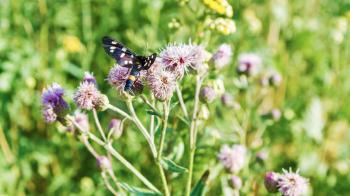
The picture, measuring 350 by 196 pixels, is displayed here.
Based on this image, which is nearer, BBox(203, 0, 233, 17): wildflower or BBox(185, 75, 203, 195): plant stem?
BBox(185, 75, 203, 195): plant stem

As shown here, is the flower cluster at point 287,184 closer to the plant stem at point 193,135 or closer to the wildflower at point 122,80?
the plant stem at point 193,135

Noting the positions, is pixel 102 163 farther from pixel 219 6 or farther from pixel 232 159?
pixel 219 6

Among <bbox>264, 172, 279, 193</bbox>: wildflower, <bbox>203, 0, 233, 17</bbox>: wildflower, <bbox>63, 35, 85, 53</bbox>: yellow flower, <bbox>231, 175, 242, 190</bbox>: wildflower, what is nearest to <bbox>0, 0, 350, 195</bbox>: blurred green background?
<bbox>63, 35, 85, 53</bbox>: yellow flower

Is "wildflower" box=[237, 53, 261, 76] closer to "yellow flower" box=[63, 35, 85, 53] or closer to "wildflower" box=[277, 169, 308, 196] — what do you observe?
"wildflower" box=[277, 169, 308, 196]

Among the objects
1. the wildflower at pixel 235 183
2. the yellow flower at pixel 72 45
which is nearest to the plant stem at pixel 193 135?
the wildflower at pixel 235 183

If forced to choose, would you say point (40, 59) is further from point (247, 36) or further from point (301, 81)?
point (301, 81)

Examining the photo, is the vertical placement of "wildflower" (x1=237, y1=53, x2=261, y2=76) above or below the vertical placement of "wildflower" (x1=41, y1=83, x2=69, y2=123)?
above

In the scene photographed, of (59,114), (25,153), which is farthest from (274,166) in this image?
(59,114)
